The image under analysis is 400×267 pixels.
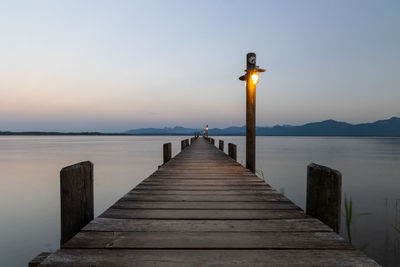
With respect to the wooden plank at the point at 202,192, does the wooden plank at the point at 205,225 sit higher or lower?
higher

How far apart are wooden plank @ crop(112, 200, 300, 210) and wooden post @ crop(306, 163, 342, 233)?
1.42 feet

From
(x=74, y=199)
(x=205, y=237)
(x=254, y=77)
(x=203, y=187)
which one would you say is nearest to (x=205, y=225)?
(x=205, y=237)

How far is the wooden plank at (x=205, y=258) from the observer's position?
1.69m

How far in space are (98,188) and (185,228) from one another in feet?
38.2

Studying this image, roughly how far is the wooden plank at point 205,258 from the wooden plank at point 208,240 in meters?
0.06

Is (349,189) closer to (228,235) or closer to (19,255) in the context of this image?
(228,235)

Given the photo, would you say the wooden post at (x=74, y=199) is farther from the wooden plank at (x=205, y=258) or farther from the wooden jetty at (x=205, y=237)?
the wooden plank at (x=205, y=258)

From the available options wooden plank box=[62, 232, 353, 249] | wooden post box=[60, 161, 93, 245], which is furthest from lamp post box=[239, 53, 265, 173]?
wooden post box=[60, 161, 93, 245]

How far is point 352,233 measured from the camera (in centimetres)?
641

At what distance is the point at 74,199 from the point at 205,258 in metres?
1.28

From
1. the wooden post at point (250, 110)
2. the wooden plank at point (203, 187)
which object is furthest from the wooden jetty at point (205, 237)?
the wooden post at point (250, 110)

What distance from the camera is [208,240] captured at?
203 centimetres

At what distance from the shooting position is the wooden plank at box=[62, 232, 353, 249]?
1923mm

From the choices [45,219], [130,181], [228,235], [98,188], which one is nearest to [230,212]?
[228,235]
